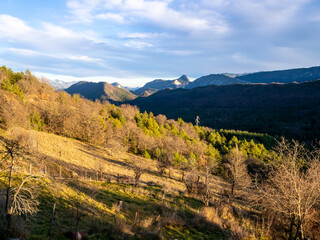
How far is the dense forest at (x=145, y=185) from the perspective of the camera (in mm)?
8258

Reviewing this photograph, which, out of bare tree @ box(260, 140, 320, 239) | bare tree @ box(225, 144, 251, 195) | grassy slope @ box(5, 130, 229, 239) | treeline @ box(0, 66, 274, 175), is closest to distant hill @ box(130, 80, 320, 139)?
treeline @ box(0, 66, 274, 175)

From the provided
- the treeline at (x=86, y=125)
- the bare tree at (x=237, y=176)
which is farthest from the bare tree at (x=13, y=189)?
the treeline at (x=86, y=125)

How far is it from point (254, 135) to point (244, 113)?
106762mm

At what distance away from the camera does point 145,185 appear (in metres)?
22.3

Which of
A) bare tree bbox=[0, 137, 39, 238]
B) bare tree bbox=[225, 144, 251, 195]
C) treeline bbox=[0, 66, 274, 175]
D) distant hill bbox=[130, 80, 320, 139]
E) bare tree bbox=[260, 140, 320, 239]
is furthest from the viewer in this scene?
distant hill bbox=[130, 80, 320, 139]

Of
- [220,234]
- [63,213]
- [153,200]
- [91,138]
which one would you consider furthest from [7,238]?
[91,138]

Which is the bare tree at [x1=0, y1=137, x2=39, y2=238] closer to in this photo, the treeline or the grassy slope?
the grassy slope

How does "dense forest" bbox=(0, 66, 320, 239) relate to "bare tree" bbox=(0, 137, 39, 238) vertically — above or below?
below

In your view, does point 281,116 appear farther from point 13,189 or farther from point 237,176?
point 13,189

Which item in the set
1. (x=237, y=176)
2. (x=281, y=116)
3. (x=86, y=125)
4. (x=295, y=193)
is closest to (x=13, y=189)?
(x=295, y=193)

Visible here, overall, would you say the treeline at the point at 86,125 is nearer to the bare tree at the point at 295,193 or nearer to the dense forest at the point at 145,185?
the dense forest at the point at 145,185

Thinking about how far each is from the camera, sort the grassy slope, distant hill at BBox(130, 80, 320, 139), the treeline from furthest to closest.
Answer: distant hill at BBox(130, 80, 320, 139), the treeline, the grassy slope

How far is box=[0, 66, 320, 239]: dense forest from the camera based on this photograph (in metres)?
8.26

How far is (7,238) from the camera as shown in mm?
5414
